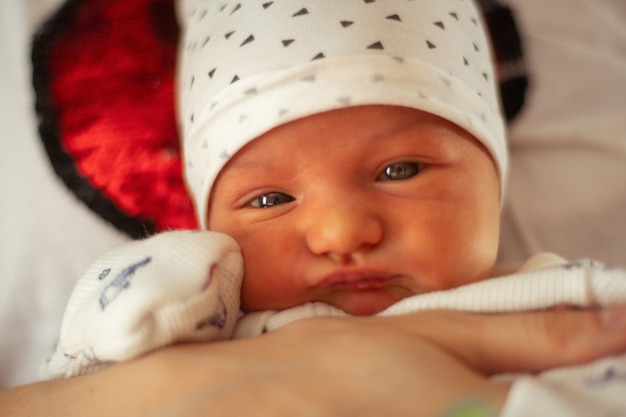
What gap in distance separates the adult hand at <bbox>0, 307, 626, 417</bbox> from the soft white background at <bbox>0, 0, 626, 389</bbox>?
1.83ft

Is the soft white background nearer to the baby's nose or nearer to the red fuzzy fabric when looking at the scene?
the red fuzzy fabric

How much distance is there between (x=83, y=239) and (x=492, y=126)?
904 mm

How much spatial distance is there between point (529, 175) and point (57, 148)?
3.72 ft

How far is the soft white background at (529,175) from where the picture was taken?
1.39 meters

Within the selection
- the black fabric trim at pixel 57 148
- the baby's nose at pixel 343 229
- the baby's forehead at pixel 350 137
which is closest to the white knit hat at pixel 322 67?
the baby's forehead at pixel 350 137

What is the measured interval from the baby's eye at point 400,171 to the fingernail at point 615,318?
0.41m

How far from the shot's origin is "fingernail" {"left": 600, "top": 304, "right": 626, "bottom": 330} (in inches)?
31.0

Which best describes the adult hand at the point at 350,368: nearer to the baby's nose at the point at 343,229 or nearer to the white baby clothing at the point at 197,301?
the white baby clothing at the point at 197,301

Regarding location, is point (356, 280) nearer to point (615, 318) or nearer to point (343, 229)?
point (343, 229)

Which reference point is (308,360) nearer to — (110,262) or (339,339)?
(339,339)

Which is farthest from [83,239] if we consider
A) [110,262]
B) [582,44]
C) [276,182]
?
[582,44]

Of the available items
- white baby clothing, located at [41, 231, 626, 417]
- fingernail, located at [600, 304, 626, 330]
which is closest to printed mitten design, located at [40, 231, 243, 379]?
white baby clothing, located at [41, 231, 626, 417]

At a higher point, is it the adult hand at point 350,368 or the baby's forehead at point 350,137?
the baby's forehead at point 350,137

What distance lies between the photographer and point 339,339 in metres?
0.78
